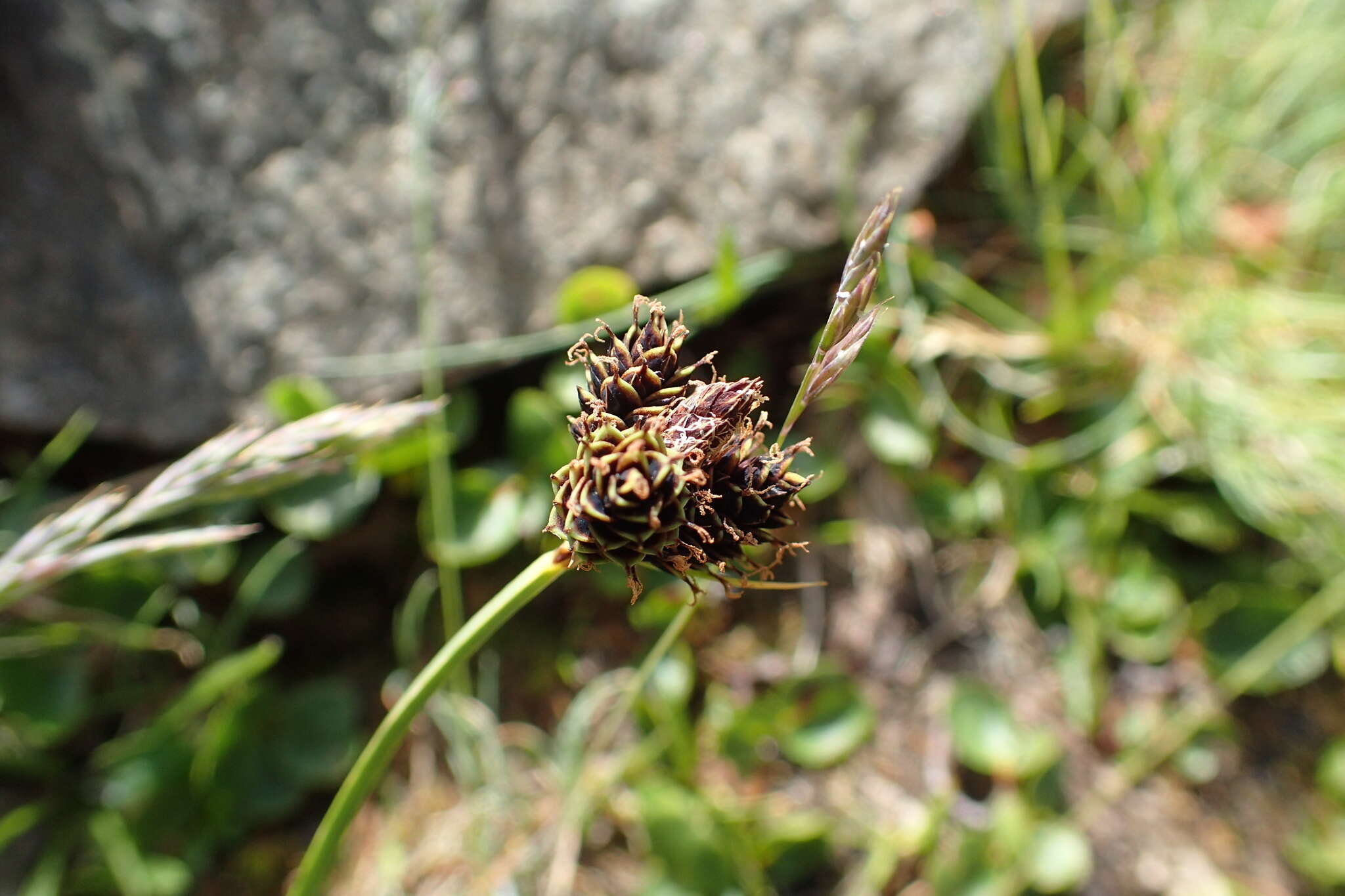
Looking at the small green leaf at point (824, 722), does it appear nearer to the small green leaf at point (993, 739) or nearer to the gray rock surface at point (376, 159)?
the small green leaf at point (993, 739)

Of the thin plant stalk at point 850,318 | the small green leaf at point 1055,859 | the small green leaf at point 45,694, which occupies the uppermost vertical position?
the thin plant stalk at point 850,318

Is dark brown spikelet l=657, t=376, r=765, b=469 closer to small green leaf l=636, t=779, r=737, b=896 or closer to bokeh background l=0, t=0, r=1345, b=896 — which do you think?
bokeh background l=0, t=0, r=1345, b=896

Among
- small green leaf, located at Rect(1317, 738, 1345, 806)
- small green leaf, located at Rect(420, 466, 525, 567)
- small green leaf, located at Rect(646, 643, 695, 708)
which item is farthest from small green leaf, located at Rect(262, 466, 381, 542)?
small green leaf, located at Rect(1317, 738, 1345, 806)

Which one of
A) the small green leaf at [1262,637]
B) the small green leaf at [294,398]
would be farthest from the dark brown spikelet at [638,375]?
the small green leaf at [1262,637]

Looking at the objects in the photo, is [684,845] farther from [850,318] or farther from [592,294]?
[850,318]

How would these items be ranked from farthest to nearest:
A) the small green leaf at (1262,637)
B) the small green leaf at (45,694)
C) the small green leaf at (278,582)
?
the small green leaf at (1262,637), the small green leaf at (278,582), the small green leaf at (45,694)

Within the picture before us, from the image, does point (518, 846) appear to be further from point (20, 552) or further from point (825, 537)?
point (20, 552)

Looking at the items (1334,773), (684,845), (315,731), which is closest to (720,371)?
(684,845)
